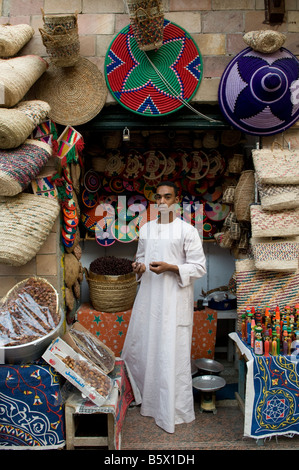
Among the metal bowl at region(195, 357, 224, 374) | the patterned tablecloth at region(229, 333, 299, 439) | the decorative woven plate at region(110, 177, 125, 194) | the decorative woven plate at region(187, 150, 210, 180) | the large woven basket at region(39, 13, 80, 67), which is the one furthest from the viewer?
→ the decorative woven plate at region(110, 177, 125, 194)

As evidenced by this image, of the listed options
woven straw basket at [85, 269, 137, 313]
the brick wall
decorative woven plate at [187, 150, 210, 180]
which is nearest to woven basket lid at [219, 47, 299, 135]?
the brick wall

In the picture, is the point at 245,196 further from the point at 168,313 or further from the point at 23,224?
the point at 23,224

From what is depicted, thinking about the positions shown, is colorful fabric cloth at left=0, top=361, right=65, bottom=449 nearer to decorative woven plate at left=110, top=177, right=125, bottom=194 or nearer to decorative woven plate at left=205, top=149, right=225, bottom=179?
decorative woven plate at left=110, top=177, right=125, bottom=194

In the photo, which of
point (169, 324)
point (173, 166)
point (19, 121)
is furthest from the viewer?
point (173, 166)

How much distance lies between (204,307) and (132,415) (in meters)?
1.33

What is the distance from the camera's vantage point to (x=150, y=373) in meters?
3.09

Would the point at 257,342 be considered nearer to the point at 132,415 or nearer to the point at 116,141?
the point at 132,415

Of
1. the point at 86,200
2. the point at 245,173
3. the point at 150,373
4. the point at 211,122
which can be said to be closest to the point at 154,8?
the point at 211,122

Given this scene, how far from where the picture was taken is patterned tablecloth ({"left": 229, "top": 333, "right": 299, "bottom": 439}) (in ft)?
9.08

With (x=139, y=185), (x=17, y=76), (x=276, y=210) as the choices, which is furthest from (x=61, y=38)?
(x=276, y=210)

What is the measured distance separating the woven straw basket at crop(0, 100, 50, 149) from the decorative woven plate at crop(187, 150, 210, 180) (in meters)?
1.89

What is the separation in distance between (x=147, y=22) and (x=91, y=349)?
2469mm

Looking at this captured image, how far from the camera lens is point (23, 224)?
2770 millimetres

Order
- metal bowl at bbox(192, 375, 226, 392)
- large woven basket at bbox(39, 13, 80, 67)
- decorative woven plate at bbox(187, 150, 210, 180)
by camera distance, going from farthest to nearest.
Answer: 1. decorative woven plate at bbox(187, 150, 210, 180)
2. metal bowl at bbox(192, 375, 226, 392)
3. large woven basket at bbox(39, 13, 80, 67)
